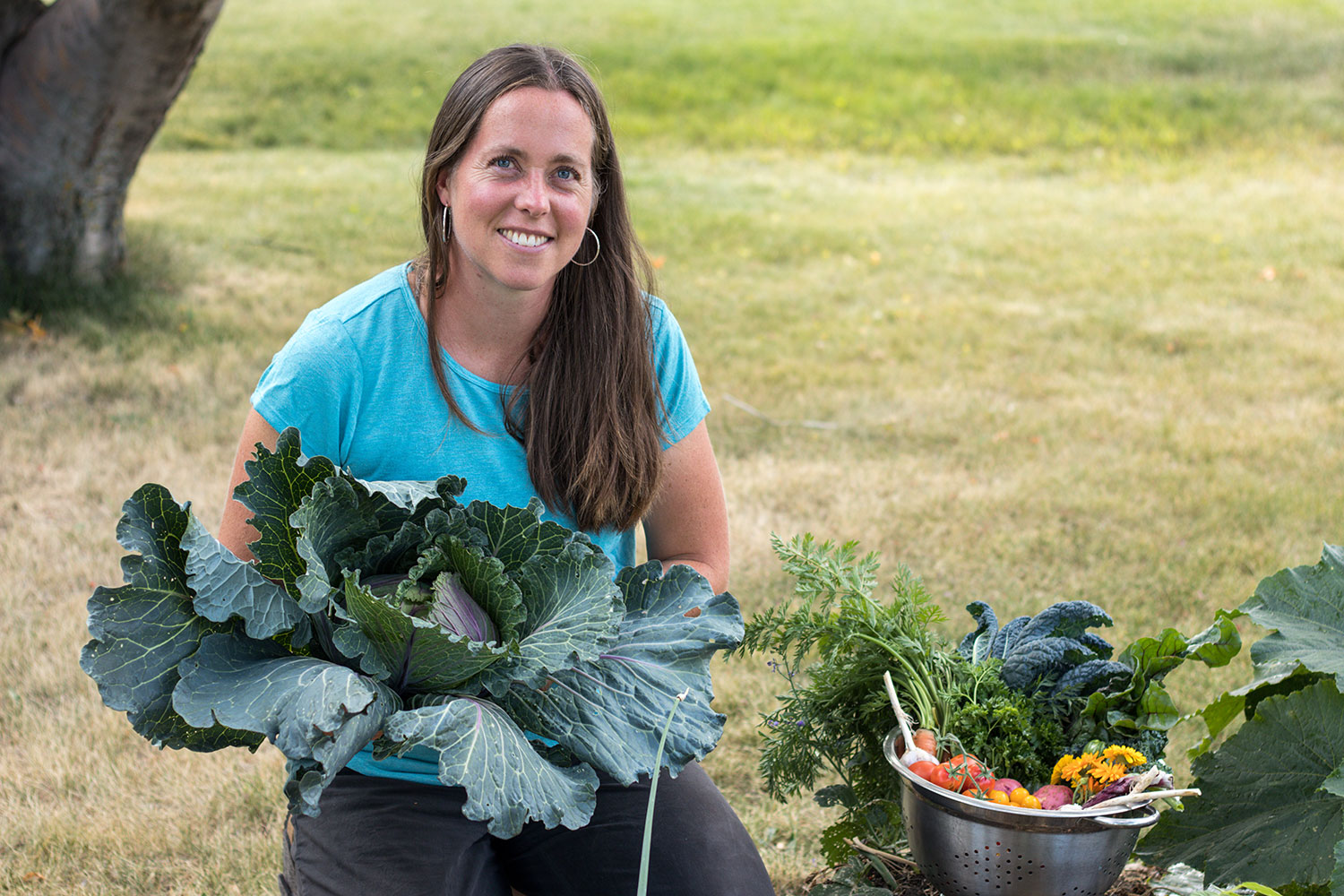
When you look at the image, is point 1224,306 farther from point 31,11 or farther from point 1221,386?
point 31,11

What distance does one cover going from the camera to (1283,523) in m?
4.41

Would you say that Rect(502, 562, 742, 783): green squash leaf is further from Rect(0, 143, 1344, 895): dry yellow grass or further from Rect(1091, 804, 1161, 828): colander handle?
Rect(0, 143, 1344, 895): dry yellow grass

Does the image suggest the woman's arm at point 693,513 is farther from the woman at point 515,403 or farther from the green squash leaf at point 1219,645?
the green squash leaf at point 1219,645

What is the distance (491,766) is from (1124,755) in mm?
1042

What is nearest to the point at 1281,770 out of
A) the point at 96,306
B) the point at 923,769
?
the point at 923,769

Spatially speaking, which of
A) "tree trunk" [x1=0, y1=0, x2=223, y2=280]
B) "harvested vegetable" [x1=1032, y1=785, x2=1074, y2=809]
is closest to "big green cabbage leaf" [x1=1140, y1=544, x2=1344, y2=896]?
"harvested vegetable" [x1=1032, y1=785, x2=1074, y2=809]

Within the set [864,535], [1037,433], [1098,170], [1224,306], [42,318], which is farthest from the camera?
[1098,170]

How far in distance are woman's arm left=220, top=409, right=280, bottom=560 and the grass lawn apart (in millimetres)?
1089

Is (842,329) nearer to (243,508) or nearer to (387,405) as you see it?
(387,405)

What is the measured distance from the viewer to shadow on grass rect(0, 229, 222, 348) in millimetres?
6191

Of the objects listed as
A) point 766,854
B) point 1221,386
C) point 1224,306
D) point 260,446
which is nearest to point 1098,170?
point 1224,306

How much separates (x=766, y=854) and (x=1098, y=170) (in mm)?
9871

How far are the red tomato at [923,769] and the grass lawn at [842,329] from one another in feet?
3.21

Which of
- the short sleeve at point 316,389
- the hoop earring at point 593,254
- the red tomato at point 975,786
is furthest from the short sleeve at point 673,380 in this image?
the red tomato at point 975,786
